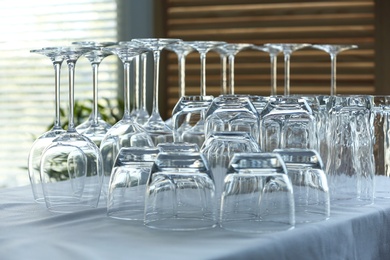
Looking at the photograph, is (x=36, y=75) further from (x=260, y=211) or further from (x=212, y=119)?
(x=260, y=211)

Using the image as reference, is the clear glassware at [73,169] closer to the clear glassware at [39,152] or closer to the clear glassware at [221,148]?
the clear glassware at [39,152]

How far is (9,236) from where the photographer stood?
1316 millimetres

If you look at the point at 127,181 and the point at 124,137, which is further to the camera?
the point at 124,137

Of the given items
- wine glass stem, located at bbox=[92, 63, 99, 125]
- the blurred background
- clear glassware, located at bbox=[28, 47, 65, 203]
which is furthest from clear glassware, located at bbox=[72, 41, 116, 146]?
the blurred background

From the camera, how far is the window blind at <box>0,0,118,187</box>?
15.7ft

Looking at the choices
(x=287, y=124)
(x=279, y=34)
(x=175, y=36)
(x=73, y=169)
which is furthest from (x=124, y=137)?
(x=175, y=36)

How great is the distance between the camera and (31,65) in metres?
4.89

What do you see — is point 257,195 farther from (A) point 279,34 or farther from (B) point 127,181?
(A) point 279,34

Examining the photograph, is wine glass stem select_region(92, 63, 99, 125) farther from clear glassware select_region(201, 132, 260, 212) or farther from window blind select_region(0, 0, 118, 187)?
window blind select_region(0, 0, 118, 187)

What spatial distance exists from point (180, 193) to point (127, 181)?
0.16 m

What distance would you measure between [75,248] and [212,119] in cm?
63

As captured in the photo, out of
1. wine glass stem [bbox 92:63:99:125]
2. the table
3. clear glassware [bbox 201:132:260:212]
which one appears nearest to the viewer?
the table

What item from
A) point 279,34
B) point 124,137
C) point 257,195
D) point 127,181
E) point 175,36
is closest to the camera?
point 257,195

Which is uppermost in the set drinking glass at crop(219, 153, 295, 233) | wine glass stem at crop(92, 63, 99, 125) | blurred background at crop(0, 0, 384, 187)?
blurred background at crop(0, 0, 384, 187)
